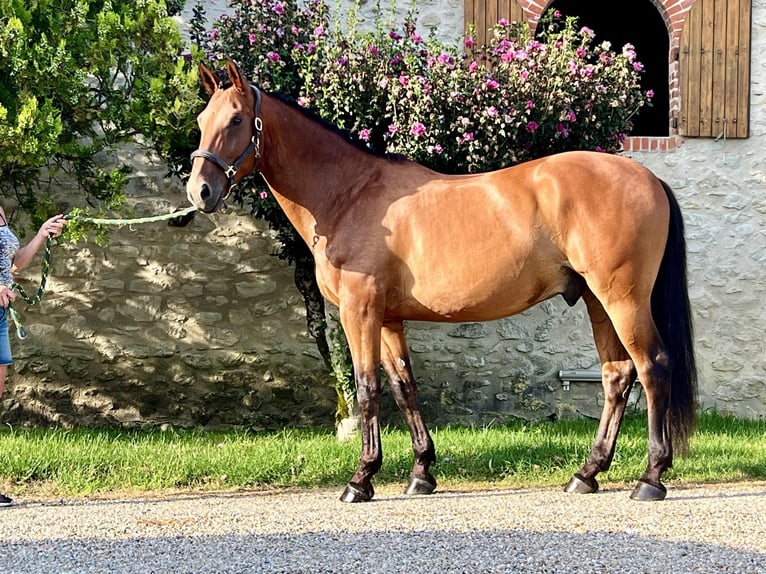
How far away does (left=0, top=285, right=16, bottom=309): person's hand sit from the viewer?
4629mm

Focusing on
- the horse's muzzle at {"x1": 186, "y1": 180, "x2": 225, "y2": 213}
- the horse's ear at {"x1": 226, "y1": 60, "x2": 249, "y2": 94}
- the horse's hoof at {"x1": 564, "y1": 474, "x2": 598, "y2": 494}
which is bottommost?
the horse's hoof at {"x1": 564, "y1": 474, "x2": 598, "y2": 494}

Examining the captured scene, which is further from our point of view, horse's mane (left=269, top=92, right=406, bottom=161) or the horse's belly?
horse's mane (left=269, top=92, right=406, bottom=161)

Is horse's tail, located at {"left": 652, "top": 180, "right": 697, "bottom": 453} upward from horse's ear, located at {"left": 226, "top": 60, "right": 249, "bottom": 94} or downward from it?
downward

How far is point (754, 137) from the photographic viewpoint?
823 centimetres

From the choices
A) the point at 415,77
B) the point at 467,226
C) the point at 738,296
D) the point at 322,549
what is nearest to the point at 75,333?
the point at 415,77

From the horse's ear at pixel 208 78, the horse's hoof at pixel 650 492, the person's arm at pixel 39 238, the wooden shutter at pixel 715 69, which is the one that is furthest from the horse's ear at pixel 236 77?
the wooden shutter at pixel 715 69

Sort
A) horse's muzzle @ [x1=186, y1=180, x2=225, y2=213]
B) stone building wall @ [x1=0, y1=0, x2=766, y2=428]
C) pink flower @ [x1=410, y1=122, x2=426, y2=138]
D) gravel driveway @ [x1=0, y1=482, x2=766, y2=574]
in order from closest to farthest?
gravel driveway @ [x1=0, y1=482, x2=766, y2=574]
horse's muzzle @ [x1=186, y1=180, x2=225, y2=213]
pink flower @ [x1=410, y1=122, x2=426, y2=138]
stone building wall @ [x1=0, y1=0, x2=766, y2=428]

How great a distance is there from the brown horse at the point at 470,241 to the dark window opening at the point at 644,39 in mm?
6164

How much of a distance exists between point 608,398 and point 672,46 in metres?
4.35

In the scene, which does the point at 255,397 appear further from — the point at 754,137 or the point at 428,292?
the point at 754,137

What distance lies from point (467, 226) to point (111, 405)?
436cm

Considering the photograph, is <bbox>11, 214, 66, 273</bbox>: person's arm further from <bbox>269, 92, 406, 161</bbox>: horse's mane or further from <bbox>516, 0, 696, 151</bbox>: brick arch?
<bbox>516, 0, 696, 151</bbox>: brick arch

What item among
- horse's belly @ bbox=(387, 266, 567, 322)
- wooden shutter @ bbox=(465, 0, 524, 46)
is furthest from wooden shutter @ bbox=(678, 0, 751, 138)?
horse's belly @ bbox=(387, 266, 567, 322)

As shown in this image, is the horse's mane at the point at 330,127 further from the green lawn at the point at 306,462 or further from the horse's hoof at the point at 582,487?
the horse's hoof at the point at 582,487
